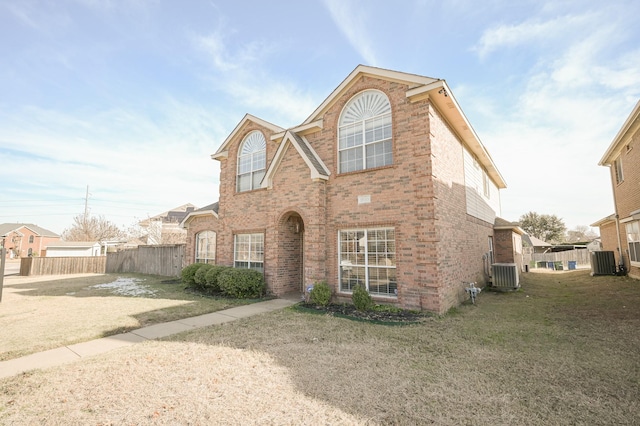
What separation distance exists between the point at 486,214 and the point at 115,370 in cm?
1613

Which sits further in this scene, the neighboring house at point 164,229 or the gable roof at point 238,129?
the neighboring house at point 164,229

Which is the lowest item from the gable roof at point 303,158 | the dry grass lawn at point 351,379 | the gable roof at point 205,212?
the dry grass lawn at point 351,379

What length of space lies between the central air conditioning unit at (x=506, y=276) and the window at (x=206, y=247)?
13.2m

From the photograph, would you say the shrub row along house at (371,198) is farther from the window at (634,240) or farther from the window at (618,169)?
the window at (618,169)

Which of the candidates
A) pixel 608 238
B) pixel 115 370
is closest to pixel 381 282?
pixel 115 370

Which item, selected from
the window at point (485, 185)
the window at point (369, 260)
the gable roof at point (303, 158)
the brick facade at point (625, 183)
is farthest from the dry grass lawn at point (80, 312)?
the brick facade at point (625, 183)

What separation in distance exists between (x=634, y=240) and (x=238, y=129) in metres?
19.1

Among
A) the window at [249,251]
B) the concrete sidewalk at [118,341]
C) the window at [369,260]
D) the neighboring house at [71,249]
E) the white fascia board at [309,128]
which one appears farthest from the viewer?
the neighboring house at [71,249]

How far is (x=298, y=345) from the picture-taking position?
588cm

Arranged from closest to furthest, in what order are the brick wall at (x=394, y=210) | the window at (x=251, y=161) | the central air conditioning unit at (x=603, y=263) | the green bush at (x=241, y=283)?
the brick wall at (x=394, y=210)
the green bush at (x=241, y=283)
the window at (x=251, y=161)
the central air conditioning unit at (x=603, y=263)

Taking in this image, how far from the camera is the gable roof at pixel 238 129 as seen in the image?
12.9 m

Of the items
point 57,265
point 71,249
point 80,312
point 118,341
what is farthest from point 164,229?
point 118,341

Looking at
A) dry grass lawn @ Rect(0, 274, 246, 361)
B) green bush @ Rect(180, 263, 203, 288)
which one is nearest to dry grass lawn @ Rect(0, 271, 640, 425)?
dry grass lawn @ Rect(0, 274, 246, 361)

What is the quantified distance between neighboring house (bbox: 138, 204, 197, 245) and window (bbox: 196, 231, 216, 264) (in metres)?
17.9
